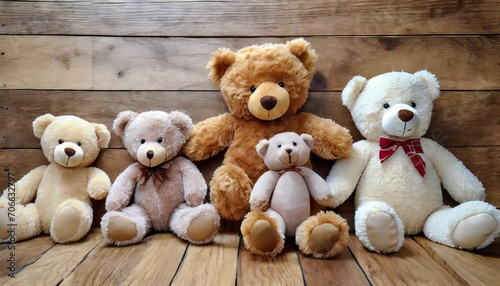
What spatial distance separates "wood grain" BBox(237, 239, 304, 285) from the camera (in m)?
1.00

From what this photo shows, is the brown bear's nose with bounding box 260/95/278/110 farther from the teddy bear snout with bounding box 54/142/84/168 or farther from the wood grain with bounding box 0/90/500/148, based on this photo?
the teddy bear snout with bounding box 54/142/84/168

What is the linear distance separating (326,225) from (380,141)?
0.39m

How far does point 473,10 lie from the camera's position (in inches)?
56.1

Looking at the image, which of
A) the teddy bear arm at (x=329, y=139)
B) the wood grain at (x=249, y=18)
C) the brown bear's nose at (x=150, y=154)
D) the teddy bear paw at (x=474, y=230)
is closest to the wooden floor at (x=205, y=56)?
the wood grain at (x=249, y=18)

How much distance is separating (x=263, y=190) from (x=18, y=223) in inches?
30.8

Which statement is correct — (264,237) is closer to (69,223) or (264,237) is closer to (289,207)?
(289,207)

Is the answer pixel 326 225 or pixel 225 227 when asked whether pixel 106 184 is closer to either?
pixel 225 227

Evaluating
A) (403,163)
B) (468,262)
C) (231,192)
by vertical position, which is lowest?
(468,262)

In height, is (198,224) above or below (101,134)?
below

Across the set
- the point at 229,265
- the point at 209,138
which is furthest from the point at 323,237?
the point at 209,138

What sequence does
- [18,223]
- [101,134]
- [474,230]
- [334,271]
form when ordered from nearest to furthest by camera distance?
[334,271] → [474,230] → [18,223] → [101,134]

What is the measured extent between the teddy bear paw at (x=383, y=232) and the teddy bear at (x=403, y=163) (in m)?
0.08

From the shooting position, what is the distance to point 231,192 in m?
1.25

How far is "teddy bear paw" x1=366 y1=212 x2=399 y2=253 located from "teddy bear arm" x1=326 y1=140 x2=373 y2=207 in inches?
6.5
